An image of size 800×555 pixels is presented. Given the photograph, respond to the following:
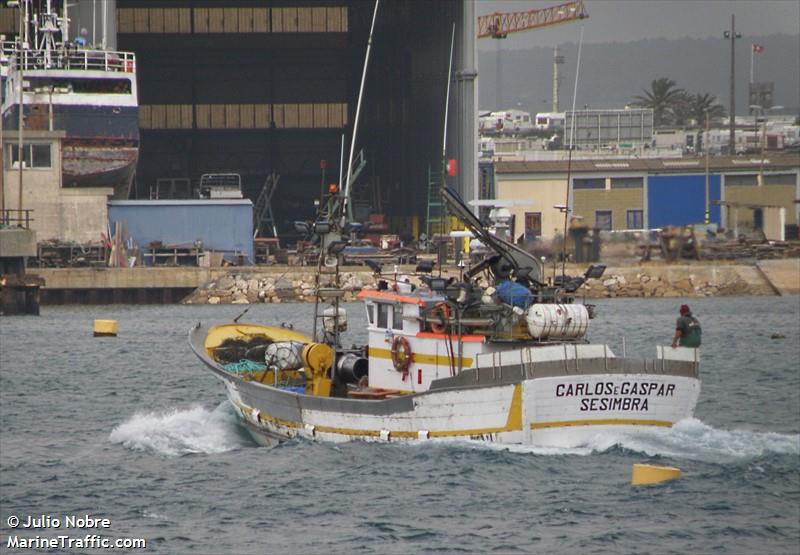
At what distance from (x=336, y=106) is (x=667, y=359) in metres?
67.3

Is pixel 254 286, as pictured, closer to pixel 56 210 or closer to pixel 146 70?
pixel 56 210

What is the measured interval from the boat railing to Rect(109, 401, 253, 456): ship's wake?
46.4 meters

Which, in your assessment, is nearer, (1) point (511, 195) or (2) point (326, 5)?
(2) point (326, 5)

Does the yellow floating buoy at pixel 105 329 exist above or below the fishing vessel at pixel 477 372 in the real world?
below

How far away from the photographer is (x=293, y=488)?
2409 cm

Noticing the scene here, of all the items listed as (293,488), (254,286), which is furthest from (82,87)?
(293,488)

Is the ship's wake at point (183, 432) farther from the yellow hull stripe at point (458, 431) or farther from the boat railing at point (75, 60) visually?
the boat railing at point (75, 60)

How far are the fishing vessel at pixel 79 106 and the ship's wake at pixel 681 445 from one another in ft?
178

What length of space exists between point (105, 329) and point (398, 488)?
106 ft

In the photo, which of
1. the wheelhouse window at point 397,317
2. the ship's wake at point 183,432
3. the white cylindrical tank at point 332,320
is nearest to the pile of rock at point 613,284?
the ship's wake at point 183,432

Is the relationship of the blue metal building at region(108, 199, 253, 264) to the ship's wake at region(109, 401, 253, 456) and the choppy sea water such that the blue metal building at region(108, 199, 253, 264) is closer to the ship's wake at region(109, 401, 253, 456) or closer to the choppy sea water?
the choppy sea water

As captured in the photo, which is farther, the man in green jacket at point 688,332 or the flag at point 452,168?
the flag at point 452,168

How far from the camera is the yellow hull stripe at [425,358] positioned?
25625mm

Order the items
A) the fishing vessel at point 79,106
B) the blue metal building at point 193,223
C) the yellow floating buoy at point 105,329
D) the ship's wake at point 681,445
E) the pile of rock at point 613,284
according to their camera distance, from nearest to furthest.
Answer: the ship's wake at point 681,445 → the yellow floating buoy at point 105,329 → the pile of rock at point 613,284 → the fishing vessel at point 79,106 → the blue metal building at point 193,223
